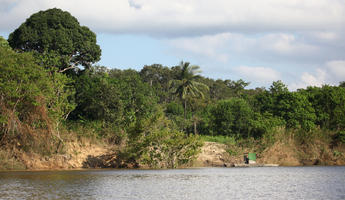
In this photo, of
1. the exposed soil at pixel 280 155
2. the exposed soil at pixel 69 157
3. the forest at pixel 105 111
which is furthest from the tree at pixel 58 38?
the exposed soil at pixel 280 155

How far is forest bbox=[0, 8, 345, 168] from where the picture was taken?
4734cm

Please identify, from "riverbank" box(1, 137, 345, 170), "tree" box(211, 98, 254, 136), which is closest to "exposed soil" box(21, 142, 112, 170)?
"riverbank" box(1, 137, 345, 170)

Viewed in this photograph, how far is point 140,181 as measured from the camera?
36.4 meters

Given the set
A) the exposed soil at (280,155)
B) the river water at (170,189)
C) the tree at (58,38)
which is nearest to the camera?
the river water at (170,189)

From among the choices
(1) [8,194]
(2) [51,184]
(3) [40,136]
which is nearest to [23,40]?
(3) [40,136]

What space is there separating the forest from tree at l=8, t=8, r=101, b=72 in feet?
0.41

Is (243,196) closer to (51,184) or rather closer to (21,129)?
(51,184)

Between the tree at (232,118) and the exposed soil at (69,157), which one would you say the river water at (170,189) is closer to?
the exposed soil at (69,157)

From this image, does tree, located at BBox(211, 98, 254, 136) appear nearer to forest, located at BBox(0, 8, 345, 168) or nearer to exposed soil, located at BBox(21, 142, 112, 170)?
forest, located at BBox(0, 8, 345, 168)

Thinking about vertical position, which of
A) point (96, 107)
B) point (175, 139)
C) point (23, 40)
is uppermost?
point (23, 40)

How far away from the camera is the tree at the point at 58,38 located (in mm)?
60250

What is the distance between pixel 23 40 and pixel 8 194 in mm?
36546

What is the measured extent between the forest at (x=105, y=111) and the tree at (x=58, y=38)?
125mm

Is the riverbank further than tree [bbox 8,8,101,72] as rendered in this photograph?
No
